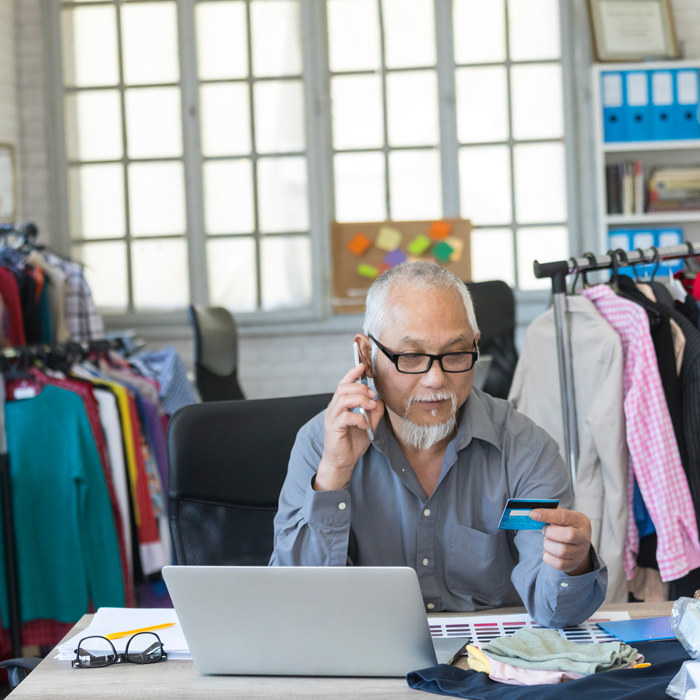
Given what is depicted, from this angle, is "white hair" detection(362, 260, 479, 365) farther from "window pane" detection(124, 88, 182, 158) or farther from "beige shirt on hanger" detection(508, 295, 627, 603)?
"window pane" detection(124, 88, 182, 158)

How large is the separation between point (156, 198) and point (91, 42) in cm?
89

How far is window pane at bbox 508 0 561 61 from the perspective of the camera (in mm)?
4277

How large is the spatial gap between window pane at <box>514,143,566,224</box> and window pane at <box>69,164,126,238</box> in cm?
211

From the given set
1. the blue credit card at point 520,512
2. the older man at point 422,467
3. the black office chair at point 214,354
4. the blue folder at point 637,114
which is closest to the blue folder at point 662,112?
the blue folder at point 637,114

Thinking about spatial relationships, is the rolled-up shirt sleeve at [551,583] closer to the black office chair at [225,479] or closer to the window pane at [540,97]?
the black office chair at [225,479]

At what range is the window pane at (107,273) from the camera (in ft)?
14.5

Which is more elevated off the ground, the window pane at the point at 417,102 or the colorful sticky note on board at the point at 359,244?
the window pane at the point at 417,102

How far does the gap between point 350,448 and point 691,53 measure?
12.1 feet

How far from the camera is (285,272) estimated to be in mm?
4398

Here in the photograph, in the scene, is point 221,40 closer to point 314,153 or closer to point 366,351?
point 314,153

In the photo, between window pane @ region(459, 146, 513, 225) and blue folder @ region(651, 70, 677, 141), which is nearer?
blue folder @ region(651, 70, 677, 141)

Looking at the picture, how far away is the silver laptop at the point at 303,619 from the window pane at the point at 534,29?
3815mm

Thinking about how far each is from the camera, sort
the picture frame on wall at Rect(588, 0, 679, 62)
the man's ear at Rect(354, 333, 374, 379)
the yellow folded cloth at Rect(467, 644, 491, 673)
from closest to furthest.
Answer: the yellow folded cloth at Rect(467, 644, 491, 673) → the man's ear at Rect(354, 333, 374, 379) → the picture frame on wall at Rect(588, 0, 679, 62)

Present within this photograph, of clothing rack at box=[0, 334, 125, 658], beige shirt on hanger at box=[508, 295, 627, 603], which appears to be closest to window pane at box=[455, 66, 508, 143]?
beige shirt on hanger at box=[508, 295, 627, 603]
